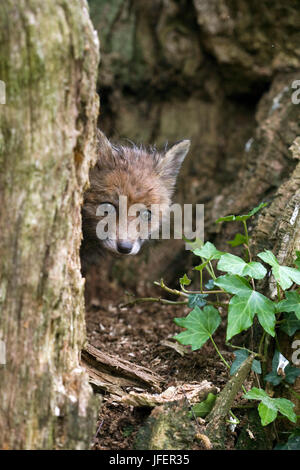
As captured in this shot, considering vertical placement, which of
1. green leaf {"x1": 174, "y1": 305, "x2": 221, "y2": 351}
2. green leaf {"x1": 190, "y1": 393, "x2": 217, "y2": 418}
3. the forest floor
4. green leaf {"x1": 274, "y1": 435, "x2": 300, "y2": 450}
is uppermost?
green leaf {"x1": 174, "y1": 305, "x2": 221, "y2": 351}

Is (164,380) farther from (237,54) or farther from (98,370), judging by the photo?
(237,54)

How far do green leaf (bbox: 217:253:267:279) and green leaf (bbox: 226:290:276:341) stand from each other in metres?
0.11

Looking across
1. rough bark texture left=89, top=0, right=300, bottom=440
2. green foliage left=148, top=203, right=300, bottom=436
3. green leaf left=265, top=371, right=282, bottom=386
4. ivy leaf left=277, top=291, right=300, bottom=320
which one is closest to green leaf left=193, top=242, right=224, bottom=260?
green foliage left=148, top=203, right=300, bottom=436

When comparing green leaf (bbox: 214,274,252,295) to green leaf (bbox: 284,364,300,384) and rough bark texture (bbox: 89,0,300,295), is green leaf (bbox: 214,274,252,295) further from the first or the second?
rough bark texture (bbox: 89,0,300,295)

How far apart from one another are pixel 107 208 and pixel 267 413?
6.65 feet

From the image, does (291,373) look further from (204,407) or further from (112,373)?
(112,373)

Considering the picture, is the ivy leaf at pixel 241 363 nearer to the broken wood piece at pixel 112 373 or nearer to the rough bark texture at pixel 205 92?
the broken wood piece at pixel 112 373

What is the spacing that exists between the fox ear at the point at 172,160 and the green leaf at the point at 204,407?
85.6 inches

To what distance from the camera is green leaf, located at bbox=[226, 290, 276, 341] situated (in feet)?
9.06

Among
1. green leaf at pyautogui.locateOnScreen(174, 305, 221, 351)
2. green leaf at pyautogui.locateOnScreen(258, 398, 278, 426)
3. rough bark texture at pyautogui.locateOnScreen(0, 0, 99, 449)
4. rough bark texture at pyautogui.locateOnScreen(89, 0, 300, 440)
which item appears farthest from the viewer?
rough bark texture at pyautogui.locateOnScreen(89, 0, 300, 440)

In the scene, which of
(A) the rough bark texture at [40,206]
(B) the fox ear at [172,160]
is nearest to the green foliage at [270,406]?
(A) the rough bark texture at [40,206]

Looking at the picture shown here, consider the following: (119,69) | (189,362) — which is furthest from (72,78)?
(119,69)

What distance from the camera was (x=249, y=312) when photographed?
9.20ft

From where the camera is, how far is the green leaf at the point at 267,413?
266 cm
